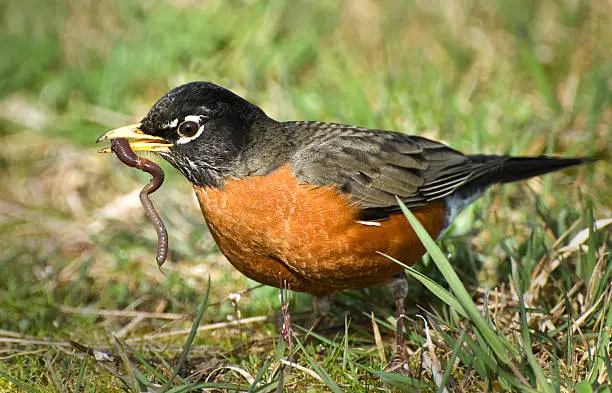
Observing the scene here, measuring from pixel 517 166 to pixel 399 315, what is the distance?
1.37 m

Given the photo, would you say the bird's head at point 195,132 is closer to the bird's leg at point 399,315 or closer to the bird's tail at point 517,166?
the bird's leg at point 399,315

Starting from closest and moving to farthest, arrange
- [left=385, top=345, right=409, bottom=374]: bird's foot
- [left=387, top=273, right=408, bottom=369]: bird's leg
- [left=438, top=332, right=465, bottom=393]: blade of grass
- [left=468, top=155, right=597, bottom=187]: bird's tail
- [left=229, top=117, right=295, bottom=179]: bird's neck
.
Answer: [left=438, top=332, right=465, bottom=393]: blade of grass, [left=385, top=345, right=409, bottom=374]: bird's foot, [left=387, top=273, right=408, bottom=369]: bird's leg, [left=229, top=117, right=295, bottom=179]: bird's neck, [left=468, top=155, right=597, bottom=187]: bird's tail

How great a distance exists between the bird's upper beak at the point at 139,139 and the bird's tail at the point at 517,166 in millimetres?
1940

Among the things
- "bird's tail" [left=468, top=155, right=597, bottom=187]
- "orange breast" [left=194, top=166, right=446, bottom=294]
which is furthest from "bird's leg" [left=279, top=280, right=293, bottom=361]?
"bird's tail" [left=468, top=155, right=597, bottom=187]

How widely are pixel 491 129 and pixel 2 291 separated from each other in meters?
3.71

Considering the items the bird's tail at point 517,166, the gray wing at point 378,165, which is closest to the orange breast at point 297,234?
the gray wing at point 378,165

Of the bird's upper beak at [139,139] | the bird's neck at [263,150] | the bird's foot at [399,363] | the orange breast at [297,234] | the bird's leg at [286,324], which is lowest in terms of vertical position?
the bird's foot at [399,363]

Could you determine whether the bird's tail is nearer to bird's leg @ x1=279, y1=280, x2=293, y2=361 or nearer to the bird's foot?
the bird's foot

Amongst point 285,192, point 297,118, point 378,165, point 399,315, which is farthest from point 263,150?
point 297,118

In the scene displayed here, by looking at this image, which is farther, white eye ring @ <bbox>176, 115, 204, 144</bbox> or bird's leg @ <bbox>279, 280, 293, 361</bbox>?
white eye ring @ <bbox>176, 115, 204, 144</bbox>

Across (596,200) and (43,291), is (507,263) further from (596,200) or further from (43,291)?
(43,291)

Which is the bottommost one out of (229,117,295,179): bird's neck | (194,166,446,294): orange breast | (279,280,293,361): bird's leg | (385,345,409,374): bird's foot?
(385,345,409,374): bird's foot

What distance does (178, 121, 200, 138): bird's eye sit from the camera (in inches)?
165

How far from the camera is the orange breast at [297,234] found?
4062 mm
